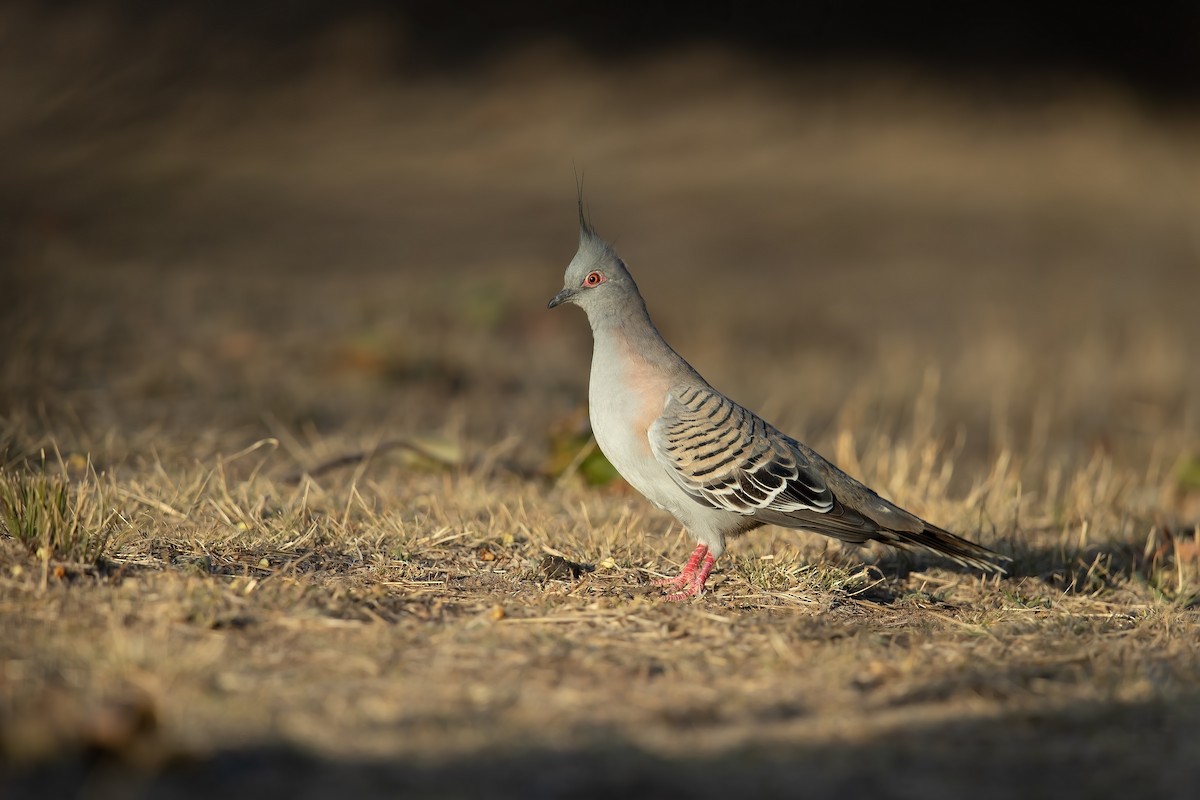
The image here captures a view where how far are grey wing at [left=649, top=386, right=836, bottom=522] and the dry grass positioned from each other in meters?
0.27

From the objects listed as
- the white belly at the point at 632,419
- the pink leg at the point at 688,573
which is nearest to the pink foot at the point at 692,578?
the pink leg at the point at 688,573

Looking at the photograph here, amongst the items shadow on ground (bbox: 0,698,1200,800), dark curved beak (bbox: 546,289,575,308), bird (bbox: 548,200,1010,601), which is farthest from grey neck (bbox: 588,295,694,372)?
shadow on ground (bbox: 0,698,1200,800)

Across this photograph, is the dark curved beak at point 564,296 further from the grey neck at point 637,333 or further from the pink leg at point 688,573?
the pink leg at point 688,573

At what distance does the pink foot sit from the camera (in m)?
4.06

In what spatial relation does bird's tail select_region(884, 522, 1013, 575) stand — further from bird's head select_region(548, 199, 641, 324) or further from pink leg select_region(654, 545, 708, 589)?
bird's head select_region(548, 199, 641, 324)

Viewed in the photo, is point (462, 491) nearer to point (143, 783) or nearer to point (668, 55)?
point (143, 783)

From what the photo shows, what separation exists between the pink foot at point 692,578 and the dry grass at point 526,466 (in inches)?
3.8

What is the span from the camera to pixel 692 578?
421 cm

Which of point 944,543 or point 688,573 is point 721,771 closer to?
point 688,573

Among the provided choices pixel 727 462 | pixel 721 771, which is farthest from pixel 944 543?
pixel 721 771

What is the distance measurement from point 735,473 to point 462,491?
1.48 metres

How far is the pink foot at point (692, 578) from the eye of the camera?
406 cm

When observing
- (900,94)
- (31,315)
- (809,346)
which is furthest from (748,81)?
(31,315)

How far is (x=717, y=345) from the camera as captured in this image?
9.90 m
